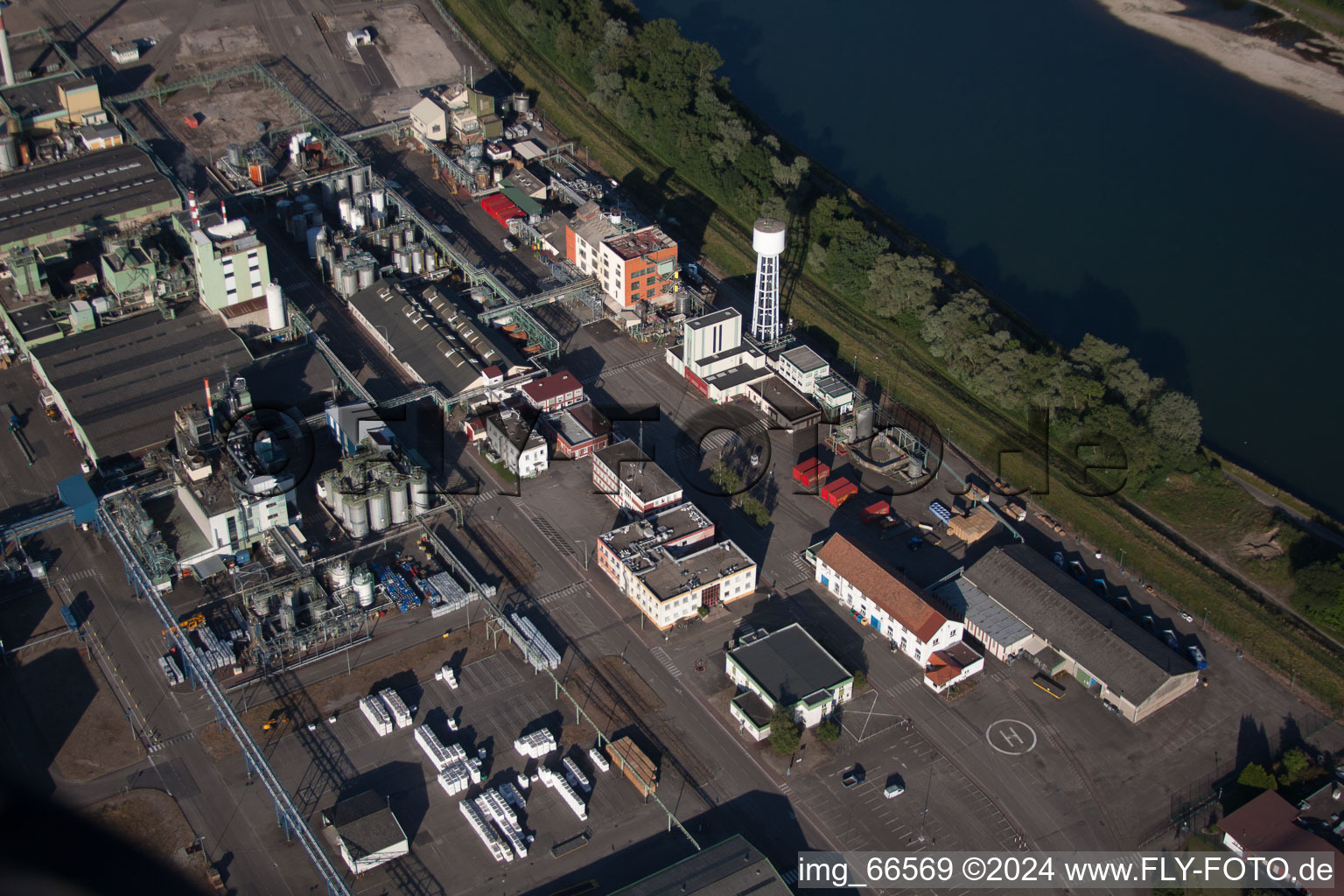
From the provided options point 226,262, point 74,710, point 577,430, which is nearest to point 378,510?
point 577,430

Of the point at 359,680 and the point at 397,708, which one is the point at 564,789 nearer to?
the point at 397,708

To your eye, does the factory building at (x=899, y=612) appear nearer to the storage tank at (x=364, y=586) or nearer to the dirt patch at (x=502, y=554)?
the dirt patch at (x=502, y=554)

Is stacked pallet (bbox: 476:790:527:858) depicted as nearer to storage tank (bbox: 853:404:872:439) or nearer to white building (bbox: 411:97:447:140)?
storage tank (bbox: 853:404:872:439)

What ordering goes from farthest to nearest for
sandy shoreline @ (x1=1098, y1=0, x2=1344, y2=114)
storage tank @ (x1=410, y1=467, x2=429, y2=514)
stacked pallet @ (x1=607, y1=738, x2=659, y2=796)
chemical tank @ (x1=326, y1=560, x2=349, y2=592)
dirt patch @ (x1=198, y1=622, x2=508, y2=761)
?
sandy shoreline @ (x1=1098, y1=0, x2=1344, y2=114), storage tank @ (x1=410, y1=467, x2=429, y2=514), chemical tank @ (x1=326, y1=560, x2=349, y2=592), dirt patch @ (x1=198, y1=622, x2=508, y2=761), stacked pallet @ (x1=607, y1=738, x2=659, y2=796)

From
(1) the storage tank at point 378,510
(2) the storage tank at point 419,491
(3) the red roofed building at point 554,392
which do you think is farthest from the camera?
(3) the red roofed building at point 554,392

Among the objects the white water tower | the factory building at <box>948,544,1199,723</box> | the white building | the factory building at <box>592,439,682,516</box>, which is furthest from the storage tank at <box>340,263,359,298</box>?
the factory building at <box>948,544,1199,723</box>

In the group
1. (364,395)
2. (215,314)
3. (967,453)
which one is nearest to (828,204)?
(967,453)

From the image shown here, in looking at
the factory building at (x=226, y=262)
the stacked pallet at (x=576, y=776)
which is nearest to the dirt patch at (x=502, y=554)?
the stacked pallet at (x=576, y=776)
